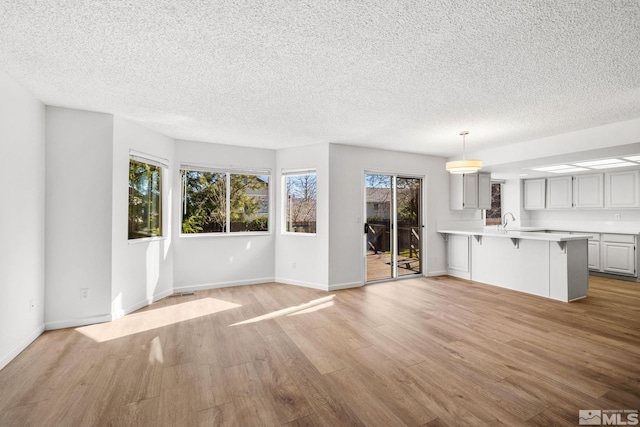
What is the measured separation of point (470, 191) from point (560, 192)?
2322 mm

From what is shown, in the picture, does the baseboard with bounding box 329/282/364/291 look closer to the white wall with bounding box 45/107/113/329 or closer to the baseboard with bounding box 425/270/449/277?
the baseboard with bounding box 425/270/449/277

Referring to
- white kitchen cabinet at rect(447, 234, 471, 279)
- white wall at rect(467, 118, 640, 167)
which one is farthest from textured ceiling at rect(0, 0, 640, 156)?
white kitchen cabinet at rect(447, 234, 471, 279)

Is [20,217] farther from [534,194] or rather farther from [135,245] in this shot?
[534,194]

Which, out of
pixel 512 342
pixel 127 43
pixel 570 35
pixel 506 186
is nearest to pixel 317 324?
pixel 512 342

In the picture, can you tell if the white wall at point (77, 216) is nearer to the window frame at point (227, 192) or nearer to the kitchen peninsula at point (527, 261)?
the window frame at point (227, 192)

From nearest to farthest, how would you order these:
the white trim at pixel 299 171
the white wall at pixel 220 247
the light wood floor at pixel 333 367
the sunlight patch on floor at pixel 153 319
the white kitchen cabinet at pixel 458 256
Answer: the light wood floor at pixel 333 367 < the sunlight patch on floor at pixel 153 319 < the white wall at pixel 220 247 < the white trim at pixel 299 171 < the white kitchen cabinet at pixel 458 256

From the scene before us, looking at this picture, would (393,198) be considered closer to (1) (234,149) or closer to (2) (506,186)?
(1) (234,149)

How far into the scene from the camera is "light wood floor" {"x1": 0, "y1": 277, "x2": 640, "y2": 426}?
188cm

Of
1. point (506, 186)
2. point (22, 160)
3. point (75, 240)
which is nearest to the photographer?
point (22, 160)

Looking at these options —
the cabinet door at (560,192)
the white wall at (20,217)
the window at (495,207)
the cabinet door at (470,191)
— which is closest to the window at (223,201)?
the white wall at (20,217)

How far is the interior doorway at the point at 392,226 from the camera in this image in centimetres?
548

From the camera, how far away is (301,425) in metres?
1.77

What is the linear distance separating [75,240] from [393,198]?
485 cm

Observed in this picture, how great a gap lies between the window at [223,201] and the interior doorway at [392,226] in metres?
2.00
